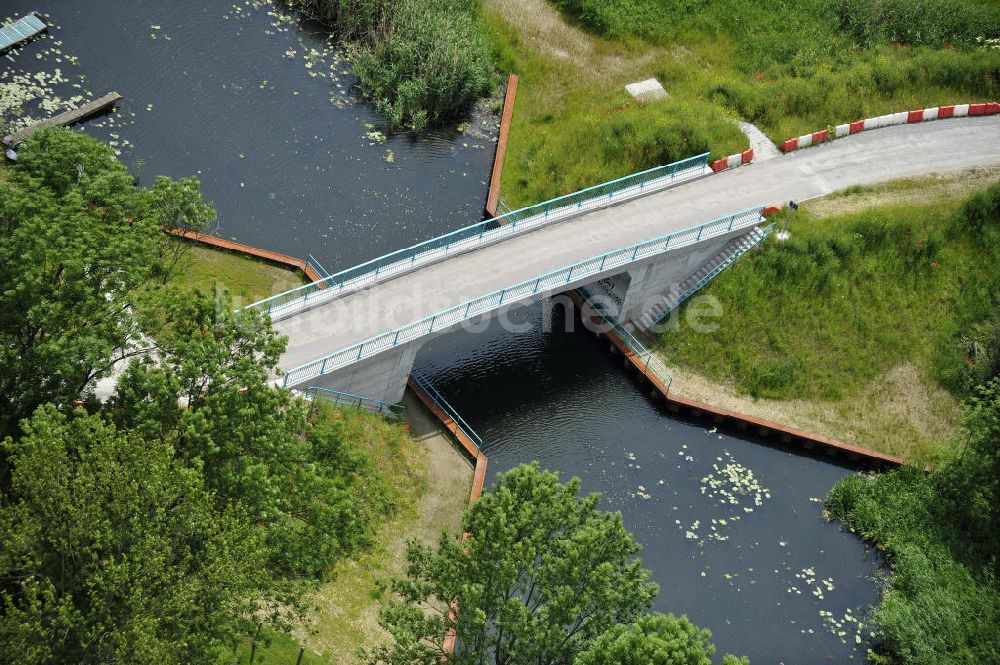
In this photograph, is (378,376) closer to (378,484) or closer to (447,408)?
(447,408)

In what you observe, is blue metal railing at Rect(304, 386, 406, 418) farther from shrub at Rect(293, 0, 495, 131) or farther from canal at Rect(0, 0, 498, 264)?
shrub at Rect(293, 0, 495, 131)

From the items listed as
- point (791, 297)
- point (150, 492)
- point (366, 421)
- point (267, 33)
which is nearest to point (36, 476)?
point (150, 492)

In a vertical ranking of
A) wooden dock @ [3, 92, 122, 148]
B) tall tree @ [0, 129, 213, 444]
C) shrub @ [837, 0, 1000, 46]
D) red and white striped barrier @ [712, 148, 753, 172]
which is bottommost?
wooden dock @ [3, 92, 122, 148]

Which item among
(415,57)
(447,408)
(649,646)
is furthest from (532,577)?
(415,57)

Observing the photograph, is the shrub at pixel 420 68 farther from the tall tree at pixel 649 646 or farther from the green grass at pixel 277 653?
the tall tree at pixel 649 646

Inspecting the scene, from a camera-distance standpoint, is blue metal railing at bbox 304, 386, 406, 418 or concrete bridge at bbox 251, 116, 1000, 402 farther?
concrete bridge at bbox 251, 116, 1000, 402

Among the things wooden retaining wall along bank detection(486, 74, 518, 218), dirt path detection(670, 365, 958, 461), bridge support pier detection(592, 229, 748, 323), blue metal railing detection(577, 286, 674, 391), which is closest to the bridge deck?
bridge support pier detection(592, 229, 748, 323)

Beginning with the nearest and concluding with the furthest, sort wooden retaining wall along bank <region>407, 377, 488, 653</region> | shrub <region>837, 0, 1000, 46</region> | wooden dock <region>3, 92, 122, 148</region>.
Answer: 1. wooden retaining wall along bank <region>407, 377, 488, 653</region>
2. wooden dock <region>3, 92, 122, 148</region>
3. shrub <region>837, 0, 1000, 46</region>
